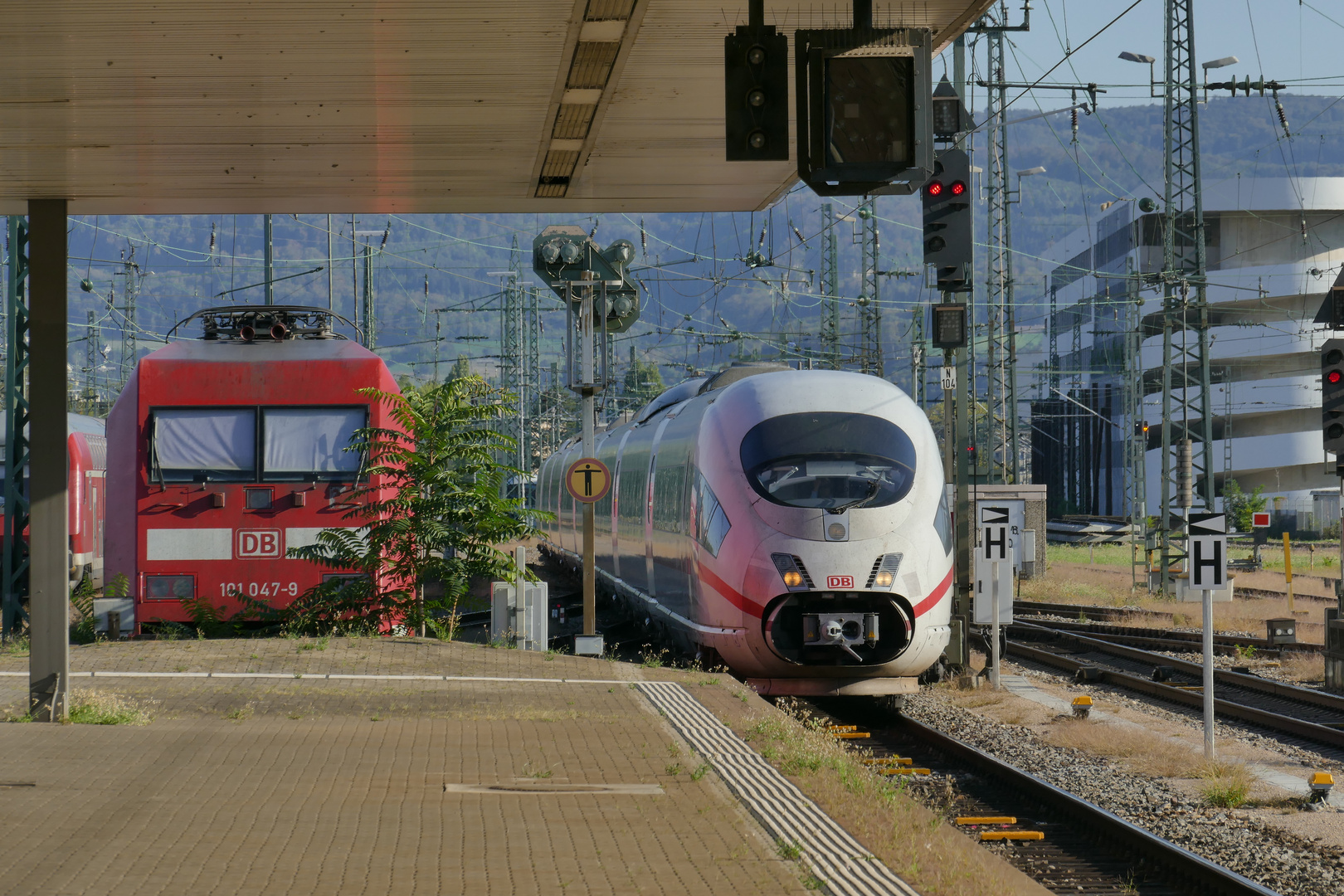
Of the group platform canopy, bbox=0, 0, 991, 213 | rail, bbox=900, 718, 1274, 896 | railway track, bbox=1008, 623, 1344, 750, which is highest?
platform canopy, bbox=0, 0, 991, 213

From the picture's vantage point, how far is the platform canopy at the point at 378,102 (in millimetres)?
7645

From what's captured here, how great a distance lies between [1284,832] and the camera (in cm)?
938

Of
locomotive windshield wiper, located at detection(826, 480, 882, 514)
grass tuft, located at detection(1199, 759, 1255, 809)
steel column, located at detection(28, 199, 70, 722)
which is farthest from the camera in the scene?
locomotive windshield wiper, located at detection(826, 480, 882, 514)

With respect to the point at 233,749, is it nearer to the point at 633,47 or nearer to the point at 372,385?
the point at 633,47

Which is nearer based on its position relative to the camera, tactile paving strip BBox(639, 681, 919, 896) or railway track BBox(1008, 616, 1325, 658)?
tactile paving strip BBox(639, 681, 919, 896)

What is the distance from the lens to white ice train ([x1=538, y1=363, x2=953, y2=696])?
13.3 metres

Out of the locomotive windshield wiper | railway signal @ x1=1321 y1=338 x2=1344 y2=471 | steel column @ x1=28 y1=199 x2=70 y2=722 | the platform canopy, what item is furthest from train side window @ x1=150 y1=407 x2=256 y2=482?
railway signal @ x1=1321 y1=338 x2=1344 y2=471

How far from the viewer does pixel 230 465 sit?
1580 centimetres

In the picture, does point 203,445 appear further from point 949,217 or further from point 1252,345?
point 1252,345

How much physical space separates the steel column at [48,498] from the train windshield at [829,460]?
6035 millimetres

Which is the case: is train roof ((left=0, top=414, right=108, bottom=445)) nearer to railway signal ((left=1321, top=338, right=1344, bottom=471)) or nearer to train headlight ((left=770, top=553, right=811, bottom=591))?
train headlight ((left=770, top=553, right=811, bottom=591))

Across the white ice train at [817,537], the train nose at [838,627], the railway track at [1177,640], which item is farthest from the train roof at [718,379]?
the railway track at [1177,640]

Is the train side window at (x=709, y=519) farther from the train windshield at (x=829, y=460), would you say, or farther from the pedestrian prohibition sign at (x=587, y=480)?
the pedestrian prohibition sign at (x=587, y=480)

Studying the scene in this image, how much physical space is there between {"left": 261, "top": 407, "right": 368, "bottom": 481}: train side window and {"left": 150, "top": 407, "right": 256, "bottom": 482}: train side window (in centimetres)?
18
